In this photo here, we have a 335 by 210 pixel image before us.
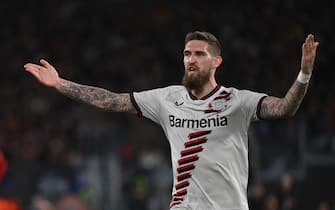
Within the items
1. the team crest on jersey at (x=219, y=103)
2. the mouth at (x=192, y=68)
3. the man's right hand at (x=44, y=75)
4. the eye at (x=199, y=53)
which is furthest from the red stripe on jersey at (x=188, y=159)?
the man's right hand at (x=44, y=75)

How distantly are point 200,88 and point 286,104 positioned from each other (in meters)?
0.61

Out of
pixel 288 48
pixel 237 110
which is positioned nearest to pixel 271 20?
pixel 288 48

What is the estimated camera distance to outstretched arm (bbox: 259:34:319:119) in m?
4.84

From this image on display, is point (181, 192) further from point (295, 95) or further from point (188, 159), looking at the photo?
point (295, 95)

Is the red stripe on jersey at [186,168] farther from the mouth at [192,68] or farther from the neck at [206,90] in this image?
the mouth at [192,68]

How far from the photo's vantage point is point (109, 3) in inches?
616

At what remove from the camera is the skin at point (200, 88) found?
16.0ft

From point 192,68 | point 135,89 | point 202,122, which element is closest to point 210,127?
point 202,122

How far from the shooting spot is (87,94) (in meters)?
5.62

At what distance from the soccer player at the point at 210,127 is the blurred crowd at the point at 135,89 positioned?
13.9 feet

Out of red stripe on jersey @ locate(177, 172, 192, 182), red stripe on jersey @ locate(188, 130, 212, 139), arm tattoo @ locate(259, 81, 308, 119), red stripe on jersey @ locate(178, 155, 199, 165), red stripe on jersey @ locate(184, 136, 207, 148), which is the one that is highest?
arm tattoo @ locate(259, 81, 308, 119)

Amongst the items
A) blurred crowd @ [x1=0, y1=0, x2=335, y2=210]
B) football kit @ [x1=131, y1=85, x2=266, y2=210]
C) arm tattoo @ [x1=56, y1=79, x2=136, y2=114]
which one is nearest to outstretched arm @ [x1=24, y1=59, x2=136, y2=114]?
arm tattoo @ [x1=56, y1=79, x2=136, y2=114]

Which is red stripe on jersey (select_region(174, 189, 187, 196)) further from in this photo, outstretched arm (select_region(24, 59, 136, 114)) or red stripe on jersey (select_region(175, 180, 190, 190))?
outstretched arm (select_region(24, 59, 136, 114))

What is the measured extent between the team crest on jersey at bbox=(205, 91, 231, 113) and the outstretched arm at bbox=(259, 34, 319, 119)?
0.25 meters
